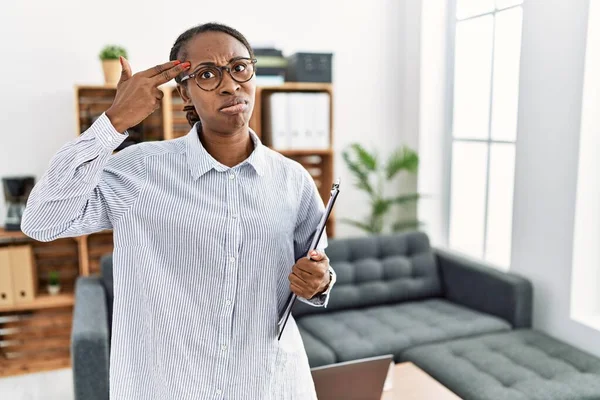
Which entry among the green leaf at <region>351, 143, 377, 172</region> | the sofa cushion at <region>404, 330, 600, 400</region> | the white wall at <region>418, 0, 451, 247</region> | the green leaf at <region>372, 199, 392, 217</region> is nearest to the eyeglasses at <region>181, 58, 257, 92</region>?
the sofa cushion at <region>404, 330, 600, 400</region>

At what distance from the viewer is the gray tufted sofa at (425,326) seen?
7.61 ft

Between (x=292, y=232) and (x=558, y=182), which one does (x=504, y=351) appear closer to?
(x=558, y=182)

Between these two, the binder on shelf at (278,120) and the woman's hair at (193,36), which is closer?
the woman's hair at (193,36)

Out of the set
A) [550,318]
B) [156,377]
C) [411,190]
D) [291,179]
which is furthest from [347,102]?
[156,377]

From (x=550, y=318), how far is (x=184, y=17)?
9.25 ft

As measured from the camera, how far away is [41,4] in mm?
3426

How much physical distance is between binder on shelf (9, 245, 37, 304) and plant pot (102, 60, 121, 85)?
42.7 inches

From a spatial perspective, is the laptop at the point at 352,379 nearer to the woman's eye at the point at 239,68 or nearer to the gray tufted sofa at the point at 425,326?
the gray tufted sofa at the point at 425,326

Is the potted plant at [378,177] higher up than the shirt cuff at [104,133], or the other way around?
the shirt cuff at [104,133]

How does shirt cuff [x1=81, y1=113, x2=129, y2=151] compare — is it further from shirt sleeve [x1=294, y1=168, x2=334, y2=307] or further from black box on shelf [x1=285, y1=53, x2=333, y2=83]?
black box on shelf [x1=285, y1=53, x2=333, y2=83]

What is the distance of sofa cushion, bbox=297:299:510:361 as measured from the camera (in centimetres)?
281

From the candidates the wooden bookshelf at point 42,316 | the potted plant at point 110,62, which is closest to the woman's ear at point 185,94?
the potted plant at point 110,62

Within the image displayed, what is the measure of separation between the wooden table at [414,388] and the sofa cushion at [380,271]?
97 cm

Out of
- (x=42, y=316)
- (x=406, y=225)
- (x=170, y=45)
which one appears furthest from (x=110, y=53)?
(x=406, y=225)
